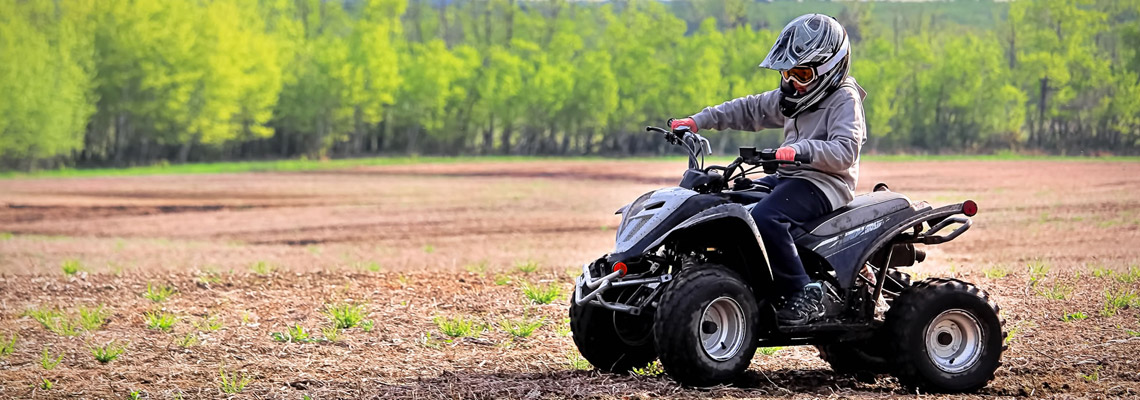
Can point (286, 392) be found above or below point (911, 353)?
below

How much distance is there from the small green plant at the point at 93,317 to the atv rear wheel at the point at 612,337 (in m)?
5.06

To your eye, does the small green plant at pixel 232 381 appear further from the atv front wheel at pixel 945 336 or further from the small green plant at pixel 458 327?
the atv front wheel at pixel 945 336

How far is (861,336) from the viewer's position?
21.4 feet

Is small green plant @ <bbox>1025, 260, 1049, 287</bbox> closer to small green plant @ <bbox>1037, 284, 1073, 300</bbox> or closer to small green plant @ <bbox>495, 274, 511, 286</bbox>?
small green plant @ <bbox>1037, 284, 1073, 300</bbox>

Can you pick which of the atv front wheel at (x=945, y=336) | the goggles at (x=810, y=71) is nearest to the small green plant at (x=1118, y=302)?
the atv front wheel at (x=945, y=336)

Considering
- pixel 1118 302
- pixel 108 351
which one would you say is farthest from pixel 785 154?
pixel 1118 302

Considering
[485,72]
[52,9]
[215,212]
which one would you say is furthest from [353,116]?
[215,212]

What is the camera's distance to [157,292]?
1145 centimetres

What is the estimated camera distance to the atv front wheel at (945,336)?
20.9 feet

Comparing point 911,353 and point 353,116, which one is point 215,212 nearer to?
point 911,353

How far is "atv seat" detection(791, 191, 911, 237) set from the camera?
6371 millimetres

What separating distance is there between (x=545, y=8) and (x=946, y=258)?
72.7 meters

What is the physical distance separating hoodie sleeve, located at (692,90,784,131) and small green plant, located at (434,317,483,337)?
2.99m

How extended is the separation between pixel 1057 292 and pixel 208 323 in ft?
25.6
